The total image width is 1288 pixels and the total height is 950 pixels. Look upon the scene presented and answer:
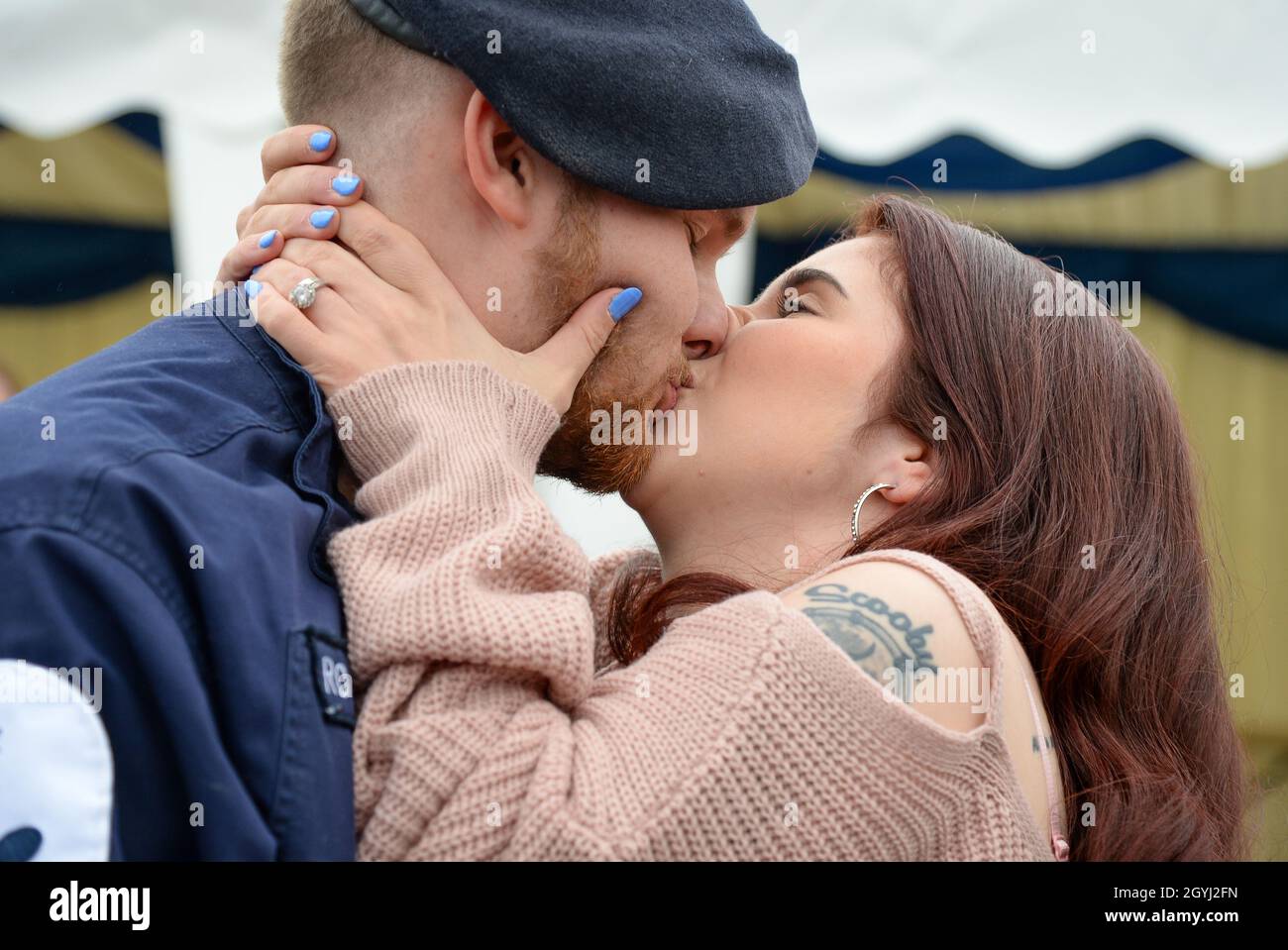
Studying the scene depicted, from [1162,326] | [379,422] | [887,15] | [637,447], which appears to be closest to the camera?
[379,422]

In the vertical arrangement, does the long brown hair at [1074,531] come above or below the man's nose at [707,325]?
below

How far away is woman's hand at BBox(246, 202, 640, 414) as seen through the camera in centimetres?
155

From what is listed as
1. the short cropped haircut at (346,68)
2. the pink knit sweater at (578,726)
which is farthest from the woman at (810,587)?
the short cropped haircut at (346,68)

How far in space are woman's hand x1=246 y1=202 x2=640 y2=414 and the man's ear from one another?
0.13 metres

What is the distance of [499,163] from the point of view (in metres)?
1.69

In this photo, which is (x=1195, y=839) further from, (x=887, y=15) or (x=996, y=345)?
(x=887, y=15)

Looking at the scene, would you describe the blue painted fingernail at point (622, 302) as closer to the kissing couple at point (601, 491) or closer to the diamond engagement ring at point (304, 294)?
the kissing couple at point (601, 491)

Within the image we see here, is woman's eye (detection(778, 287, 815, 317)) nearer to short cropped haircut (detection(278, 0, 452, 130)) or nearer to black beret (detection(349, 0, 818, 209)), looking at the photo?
black beret (detection(349, 0, 818, 209))

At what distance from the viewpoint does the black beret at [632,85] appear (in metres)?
1.59

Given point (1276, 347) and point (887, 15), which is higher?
point (887, 15)

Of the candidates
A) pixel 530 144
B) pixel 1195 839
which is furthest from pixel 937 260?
pixel 1195 839

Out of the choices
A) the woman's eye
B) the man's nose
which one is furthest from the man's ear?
the woman's eye

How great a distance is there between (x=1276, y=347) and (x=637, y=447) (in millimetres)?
2809

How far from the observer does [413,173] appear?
170cm
